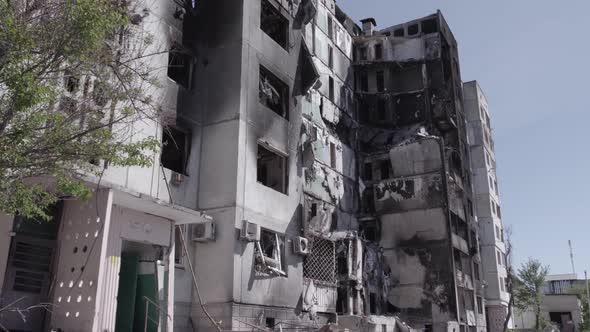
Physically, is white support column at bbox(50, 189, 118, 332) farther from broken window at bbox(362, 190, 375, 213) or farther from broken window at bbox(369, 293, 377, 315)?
broken window at bbox(362, 190, 375, 213)

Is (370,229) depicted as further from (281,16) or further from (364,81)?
(281,16)

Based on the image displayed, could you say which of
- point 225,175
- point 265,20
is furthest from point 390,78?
point 225,175

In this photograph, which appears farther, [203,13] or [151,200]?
[203,13]

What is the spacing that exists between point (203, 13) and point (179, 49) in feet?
6.36

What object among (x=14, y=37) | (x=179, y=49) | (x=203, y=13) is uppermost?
(x=203, y=13)

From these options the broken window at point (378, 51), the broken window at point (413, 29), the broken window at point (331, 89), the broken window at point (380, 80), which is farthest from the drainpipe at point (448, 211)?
the broken window at point (413, 29)

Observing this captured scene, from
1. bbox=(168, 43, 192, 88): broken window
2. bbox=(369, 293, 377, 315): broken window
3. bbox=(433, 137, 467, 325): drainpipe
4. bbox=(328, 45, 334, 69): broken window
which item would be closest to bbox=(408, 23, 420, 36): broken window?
bbox=(328, 45, 334, 69): broken window

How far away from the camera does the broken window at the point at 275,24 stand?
72.6 ft

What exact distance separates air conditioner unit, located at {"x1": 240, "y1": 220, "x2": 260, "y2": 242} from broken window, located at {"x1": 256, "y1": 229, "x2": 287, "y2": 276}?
2.93 ft

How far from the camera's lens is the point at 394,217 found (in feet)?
106

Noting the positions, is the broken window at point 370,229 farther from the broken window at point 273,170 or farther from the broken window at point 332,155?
the broken window at point 273,170

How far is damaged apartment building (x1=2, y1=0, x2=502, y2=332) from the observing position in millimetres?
14414

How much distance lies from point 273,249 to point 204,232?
2815mm

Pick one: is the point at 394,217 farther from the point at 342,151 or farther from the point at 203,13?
the point at 203,13
